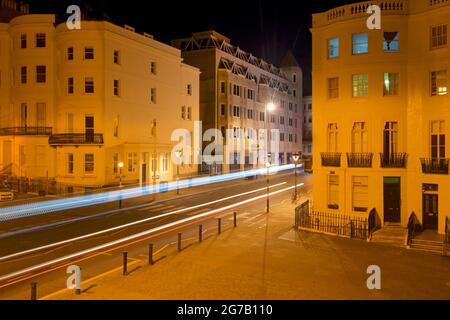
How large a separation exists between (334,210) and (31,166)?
Answer: 31583mm

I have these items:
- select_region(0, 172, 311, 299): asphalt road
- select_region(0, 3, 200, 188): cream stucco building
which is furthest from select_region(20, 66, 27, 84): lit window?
select_region(0, 172, 311, 299): asphalt road

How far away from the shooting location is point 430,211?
72.4 feet

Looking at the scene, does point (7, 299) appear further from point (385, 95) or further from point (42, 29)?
point (42, 29)

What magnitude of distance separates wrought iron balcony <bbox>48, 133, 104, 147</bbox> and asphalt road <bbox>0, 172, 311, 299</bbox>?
8842 mm

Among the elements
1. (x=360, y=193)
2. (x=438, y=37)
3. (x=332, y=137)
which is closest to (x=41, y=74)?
(x=332, y=137)

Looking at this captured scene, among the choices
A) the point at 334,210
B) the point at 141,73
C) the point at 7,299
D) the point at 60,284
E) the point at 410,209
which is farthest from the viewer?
the point at 141,73

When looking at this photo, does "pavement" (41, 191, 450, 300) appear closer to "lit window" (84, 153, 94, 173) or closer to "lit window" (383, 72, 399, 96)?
"lit window" (383, 72, 399, 96)

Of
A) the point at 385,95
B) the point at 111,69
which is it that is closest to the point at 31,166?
the point at 111,69

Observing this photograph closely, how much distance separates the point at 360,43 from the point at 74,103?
2843 cm

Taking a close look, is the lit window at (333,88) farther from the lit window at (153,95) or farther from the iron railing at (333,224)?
the lit window at (153,95)

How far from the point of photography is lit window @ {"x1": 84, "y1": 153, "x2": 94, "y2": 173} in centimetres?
3981

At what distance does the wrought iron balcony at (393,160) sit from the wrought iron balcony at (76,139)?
26973 millimetres

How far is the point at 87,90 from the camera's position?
133ft

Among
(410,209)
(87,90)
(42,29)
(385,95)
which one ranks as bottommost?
(410,209)
